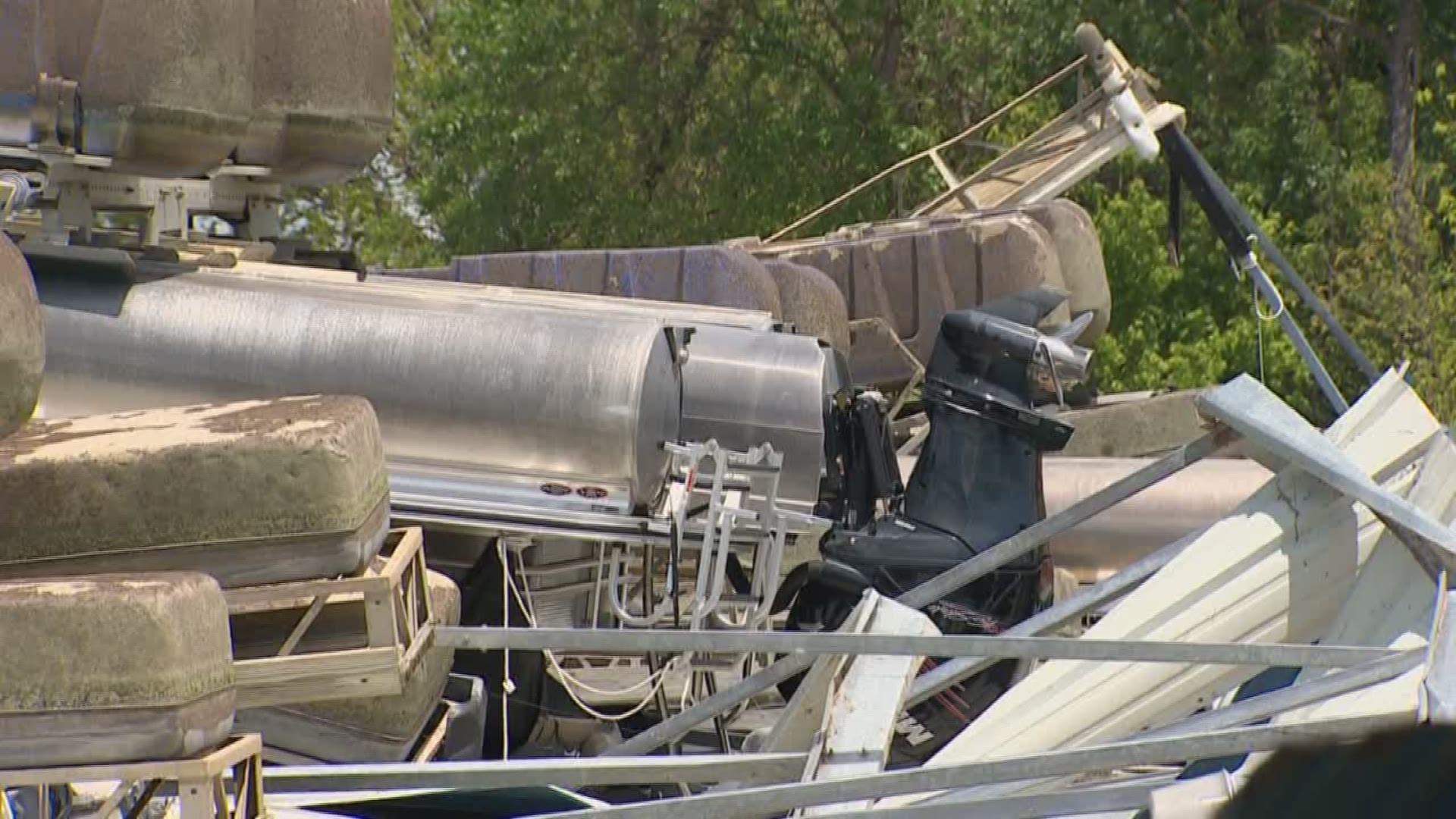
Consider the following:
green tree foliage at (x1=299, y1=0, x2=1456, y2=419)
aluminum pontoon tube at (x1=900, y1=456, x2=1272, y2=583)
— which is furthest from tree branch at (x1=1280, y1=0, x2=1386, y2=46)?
aluminum pontoon tube at (x1=900, y1=456, x2=1272, y2=583)

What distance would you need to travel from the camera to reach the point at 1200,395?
4969 millimetres

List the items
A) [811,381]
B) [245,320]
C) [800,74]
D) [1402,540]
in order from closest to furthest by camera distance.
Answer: [1402,540] < [245,320] < [811,381] < [800,74]

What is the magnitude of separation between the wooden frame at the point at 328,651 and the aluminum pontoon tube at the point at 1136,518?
158 inches

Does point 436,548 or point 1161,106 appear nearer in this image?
point 436,548

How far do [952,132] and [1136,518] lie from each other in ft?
41.0

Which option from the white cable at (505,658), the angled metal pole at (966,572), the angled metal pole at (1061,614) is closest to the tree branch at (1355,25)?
the white cable at (505,658)

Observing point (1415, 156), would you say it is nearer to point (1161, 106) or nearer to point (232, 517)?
point (1161, 106)

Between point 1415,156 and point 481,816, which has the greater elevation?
point 1415,156

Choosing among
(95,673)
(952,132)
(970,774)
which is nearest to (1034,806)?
(970,774)

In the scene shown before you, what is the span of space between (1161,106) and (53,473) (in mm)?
8423

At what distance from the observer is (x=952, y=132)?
20.2 meters

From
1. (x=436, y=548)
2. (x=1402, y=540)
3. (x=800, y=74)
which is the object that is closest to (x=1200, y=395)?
(x=1402, y=540)

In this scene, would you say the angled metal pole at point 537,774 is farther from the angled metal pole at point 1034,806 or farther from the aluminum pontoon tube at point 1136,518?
the aluminum pontoon tube at point 1136,518

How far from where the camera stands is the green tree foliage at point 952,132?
1661 centimetres
